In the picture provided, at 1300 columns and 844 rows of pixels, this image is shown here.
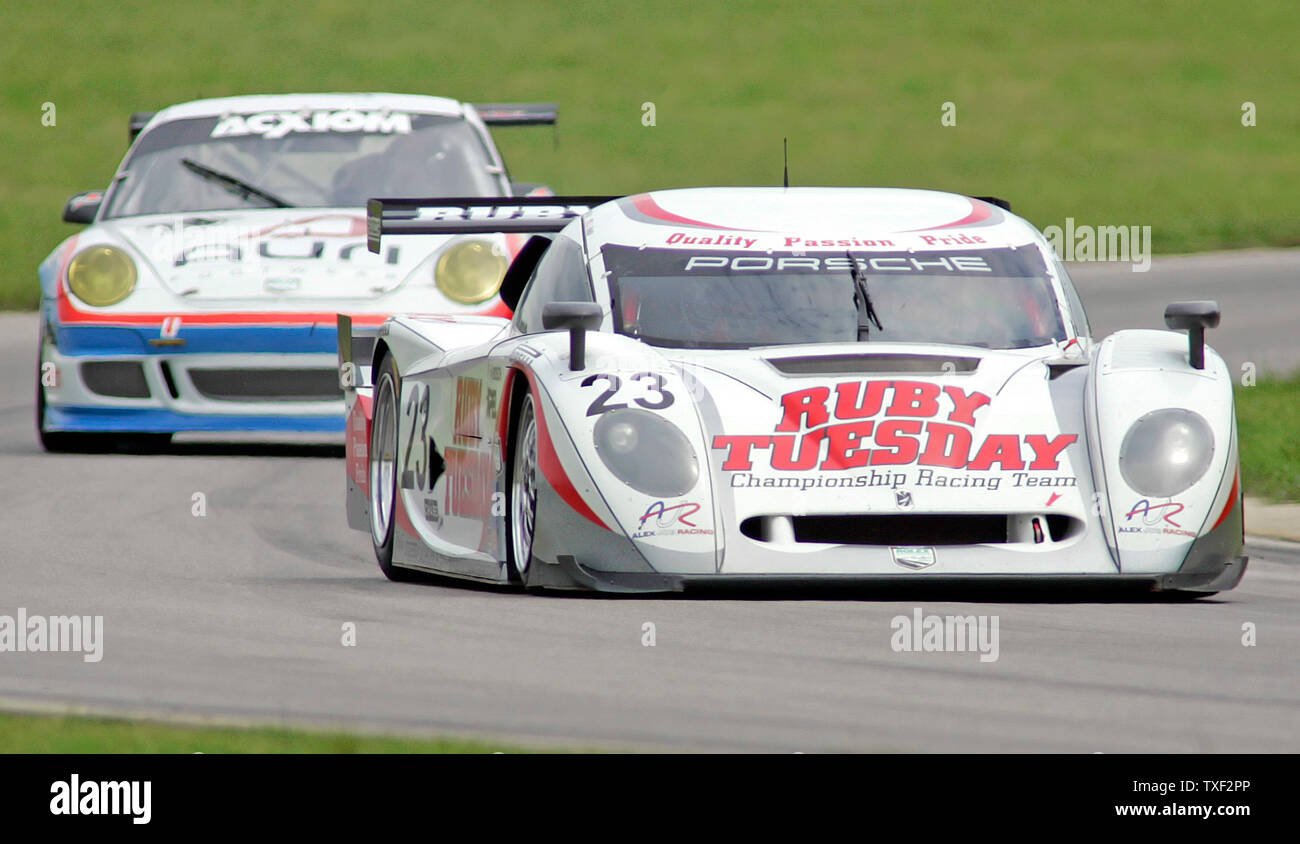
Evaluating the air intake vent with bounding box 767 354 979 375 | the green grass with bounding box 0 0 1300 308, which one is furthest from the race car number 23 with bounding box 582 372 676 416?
the green grass with bounding box 0 0 1300 308

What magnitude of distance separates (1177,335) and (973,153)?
120ft

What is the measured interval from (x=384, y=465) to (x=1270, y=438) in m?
4.81

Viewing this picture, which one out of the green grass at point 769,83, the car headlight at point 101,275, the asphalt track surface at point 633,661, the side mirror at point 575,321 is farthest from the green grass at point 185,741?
the green grass at point 769,83

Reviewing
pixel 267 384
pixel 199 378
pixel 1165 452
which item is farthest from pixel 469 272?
pixel 1165 452

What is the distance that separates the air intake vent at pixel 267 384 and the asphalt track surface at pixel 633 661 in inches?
119

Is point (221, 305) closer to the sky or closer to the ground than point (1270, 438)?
closer to the sky

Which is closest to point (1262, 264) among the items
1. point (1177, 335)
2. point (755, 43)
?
point (1177, 335)

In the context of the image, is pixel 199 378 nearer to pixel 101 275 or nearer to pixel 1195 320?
pixel 101 275

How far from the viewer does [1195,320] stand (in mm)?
7449

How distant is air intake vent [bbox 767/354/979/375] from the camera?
7242 mm

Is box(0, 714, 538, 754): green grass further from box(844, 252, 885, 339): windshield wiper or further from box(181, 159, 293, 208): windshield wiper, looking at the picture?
box(181, 159, 293, 208): windshield wiper

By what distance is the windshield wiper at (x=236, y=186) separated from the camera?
1313 cm
